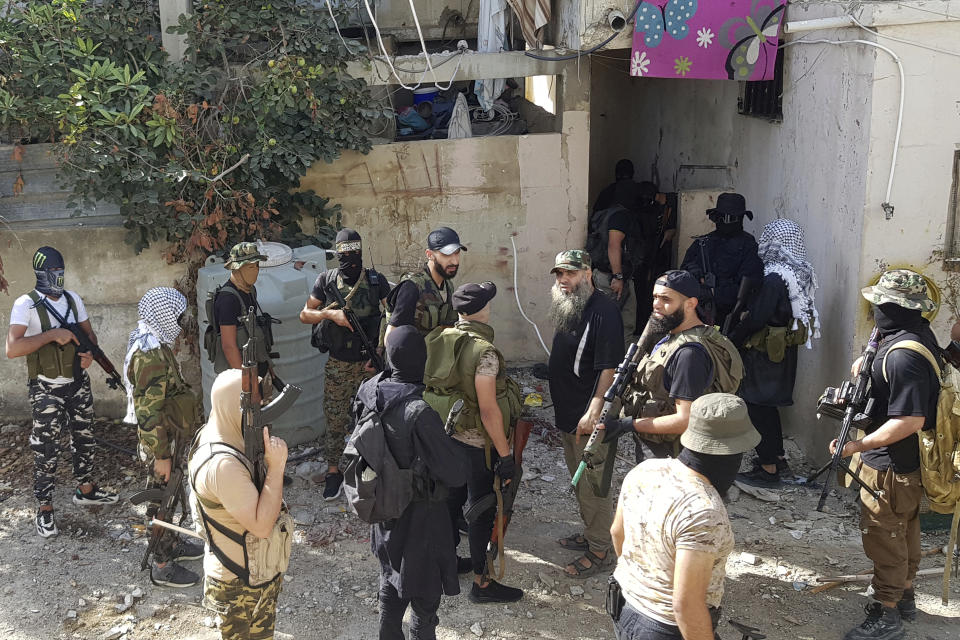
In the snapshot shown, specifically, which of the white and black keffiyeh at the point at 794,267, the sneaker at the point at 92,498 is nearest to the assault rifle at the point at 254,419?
the sneaker at the point at 92,498

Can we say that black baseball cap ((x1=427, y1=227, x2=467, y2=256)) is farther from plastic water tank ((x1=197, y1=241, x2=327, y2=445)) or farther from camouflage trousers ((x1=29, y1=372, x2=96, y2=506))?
camouflage trousers ((x1=29, y1=372, x2=96, y2=506))

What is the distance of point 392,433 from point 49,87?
4469 mm

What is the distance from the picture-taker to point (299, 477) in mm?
6164

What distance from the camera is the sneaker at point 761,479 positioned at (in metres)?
5.92

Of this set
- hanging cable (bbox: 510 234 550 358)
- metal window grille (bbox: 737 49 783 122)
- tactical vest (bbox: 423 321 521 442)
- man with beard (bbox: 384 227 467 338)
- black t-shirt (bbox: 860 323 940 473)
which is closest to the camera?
black t-shirt (bbox: 860 323 940 473)

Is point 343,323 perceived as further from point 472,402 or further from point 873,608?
point 873,608

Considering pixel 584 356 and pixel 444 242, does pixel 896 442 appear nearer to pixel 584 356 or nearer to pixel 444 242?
pixel 584 356

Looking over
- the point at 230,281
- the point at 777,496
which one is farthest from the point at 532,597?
the point at 230,281

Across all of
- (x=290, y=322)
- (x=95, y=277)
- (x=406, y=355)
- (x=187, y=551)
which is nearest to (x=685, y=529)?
(x=406, y=355)

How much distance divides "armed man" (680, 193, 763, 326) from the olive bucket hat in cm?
317

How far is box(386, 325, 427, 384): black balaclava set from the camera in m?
3.64

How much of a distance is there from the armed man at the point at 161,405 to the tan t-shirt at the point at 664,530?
8.96ft

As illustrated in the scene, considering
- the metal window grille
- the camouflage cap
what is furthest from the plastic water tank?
the metal window grille

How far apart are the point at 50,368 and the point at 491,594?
300 centimetres
